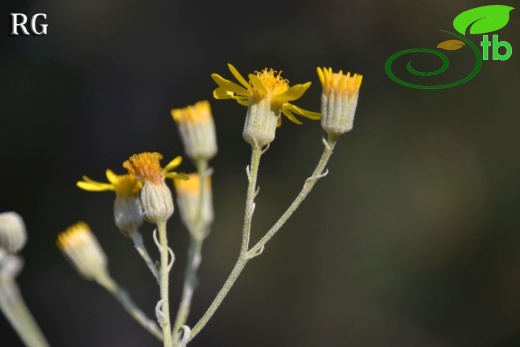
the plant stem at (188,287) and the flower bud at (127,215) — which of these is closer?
the plant stem at (188,287)

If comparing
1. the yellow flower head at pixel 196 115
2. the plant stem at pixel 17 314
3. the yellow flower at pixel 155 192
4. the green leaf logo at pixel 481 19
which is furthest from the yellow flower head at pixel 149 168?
the green leaf logo at pixel 481 19

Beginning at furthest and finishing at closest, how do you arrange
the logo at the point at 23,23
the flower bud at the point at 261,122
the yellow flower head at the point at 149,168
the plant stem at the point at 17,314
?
the logo at the point at 23,23 < the flower bud at the point at 261,122 < the yellow flower head at the point at 149,168 < the plant stem at the point at 17,314

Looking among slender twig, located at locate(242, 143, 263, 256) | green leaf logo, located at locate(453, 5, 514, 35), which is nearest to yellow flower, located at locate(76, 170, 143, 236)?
slender twig, located at locate(242, 143, 263, 256)

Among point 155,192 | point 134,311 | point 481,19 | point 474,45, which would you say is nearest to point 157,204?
point 155,192

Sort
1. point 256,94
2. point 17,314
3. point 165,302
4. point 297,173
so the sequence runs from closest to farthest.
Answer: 1. point 17,314
2. point 165,302
3. point 256,94
4. point 297,173

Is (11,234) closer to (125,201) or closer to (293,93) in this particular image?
(125,201)

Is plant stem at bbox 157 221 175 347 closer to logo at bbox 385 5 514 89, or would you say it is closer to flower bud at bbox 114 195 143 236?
flower bud at bbox 114 195 143 236

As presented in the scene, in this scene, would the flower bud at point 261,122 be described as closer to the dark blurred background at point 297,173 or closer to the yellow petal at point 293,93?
the yellow petal at point 293,93
